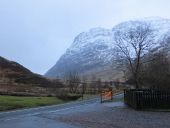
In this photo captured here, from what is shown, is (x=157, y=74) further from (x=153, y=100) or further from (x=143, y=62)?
(x=153, y=100)

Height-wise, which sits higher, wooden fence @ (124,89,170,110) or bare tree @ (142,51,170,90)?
bare tree @ (142,51,170,90)

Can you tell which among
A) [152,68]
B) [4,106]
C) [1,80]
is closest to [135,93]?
[4,106]

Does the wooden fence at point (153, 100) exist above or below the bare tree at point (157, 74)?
below

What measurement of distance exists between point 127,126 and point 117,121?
2.31m

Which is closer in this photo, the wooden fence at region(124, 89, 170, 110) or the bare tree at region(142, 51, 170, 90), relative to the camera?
the wooden fence at region(124, 89, 170, 110)

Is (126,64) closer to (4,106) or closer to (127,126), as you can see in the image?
(4,106)

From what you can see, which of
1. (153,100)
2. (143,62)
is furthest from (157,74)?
(153,100)

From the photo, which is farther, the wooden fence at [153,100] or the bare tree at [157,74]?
the bare tree at [157,74]

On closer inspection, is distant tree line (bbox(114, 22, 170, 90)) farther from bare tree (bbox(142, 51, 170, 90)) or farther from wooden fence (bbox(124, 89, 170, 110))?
wooden fence (bbox(124, 89, 170, 110))

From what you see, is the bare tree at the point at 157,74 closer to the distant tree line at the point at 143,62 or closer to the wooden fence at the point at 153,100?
the distant tree line at the point at 143,62

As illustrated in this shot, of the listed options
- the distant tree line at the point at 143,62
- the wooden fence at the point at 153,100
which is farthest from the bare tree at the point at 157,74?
the wooden fence at the point at 153,100

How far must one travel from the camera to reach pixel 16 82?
71125 mm

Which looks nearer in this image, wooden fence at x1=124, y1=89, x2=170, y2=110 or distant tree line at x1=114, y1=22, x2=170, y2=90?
wooden fence at x1=124, y1=89, x2=170, y2=110

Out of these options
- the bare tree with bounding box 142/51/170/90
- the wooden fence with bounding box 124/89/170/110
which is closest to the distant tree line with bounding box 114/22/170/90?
the bare tree with bounding box 142/51/170/90
